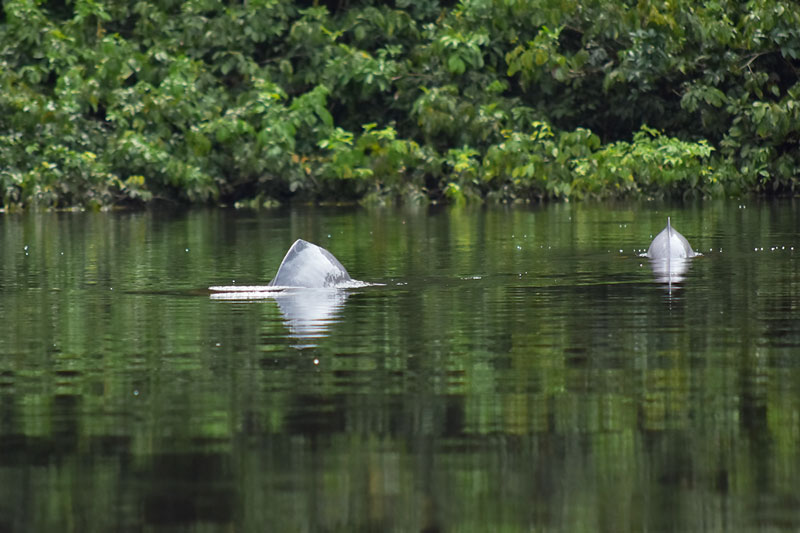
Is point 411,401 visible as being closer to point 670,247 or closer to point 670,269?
point 670,269

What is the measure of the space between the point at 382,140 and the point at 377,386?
3044 centimetres

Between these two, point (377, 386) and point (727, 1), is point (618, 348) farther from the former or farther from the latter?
point (727, 1)

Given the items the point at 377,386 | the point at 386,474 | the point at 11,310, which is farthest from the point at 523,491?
the point at 11,310

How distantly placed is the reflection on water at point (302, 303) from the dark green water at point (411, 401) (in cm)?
6

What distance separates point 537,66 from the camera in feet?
133

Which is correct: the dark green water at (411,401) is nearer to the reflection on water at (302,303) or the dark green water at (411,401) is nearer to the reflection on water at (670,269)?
the reflection on water at (302,303)

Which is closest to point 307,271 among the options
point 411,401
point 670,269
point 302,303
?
point 302,303

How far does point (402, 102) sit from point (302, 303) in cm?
2714

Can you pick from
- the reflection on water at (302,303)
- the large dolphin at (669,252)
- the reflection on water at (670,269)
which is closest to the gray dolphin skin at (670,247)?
the large dolphin at (669,252)

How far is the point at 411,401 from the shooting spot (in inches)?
352

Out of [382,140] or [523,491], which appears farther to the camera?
[382,140]

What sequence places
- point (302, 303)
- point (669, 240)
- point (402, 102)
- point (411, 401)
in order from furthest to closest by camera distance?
1. point (402, 102)
2. point (669, 240)
3. point (302, 303)
4. point (411, 401)

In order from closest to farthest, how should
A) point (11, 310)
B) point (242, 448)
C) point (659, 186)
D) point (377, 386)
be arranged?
point (242, 448)
point (377, 386)
point (11, 310)
point (659, 186)

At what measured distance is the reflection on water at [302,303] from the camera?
12.6 meters
